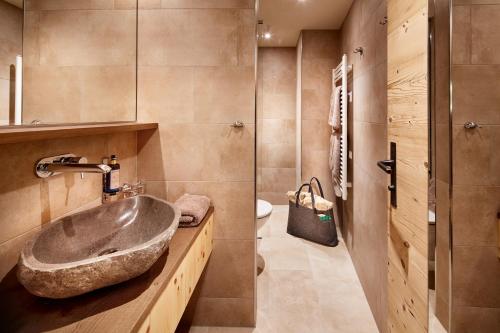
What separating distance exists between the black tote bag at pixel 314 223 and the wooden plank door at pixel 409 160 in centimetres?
161

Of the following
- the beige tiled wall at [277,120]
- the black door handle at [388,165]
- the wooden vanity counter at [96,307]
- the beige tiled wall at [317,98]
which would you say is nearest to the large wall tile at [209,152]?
the black door handle at [388,165]

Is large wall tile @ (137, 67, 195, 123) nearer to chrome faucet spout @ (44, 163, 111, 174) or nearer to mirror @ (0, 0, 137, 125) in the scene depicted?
mirror @ (0, 0, 137, 125)

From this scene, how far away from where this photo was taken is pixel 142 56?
196 centimetres

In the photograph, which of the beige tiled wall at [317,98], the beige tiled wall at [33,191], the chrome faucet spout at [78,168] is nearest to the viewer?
the beige tiled wall at [33,191]

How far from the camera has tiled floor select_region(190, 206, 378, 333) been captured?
6.76ft

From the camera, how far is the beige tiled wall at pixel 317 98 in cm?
398

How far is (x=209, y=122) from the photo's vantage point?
197 cm

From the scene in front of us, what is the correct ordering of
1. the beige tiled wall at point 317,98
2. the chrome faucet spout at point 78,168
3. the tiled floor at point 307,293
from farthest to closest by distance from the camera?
1. the beige tiled wall at point 317,98
2. the tiled floor at point 307,293
3. the chrome faucet spout at point 78,168

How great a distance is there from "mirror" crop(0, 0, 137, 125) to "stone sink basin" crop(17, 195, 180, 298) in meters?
0.42

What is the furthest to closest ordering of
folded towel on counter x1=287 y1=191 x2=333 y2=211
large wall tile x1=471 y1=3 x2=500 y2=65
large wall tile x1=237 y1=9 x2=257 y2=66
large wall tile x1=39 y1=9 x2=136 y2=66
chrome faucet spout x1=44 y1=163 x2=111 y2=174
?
folded towel on counter x1=287 y1=191 x2=333 y2=211 < large wall tile x1=237 y1=9 x2=257 y2=66 < large wall tile x1=39 y1=9 x2=136 y2=66 < chrome faucet spout x1=44 y1=163 x2=111 y2=174 < large wall tile x1=471 y1=3 x2=500 y2=65

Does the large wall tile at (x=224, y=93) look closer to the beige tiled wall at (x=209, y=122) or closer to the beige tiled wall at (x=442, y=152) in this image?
the beige tiled wall at (x=209, y=122)

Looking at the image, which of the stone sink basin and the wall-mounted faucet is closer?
the stone sink basin

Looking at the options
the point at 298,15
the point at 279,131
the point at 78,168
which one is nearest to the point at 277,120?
the point at 279,131

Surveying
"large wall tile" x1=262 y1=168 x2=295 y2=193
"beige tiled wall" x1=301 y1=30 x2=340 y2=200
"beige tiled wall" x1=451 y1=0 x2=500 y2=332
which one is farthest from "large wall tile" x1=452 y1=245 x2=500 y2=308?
"large wall tile" x1=262 y1=168 x2=295 y2=193
